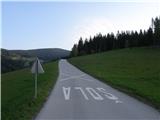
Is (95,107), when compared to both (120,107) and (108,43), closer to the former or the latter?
(120,107)

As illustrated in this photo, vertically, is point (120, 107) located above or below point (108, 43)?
below

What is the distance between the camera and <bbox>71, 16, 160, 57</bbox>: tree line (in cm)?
12647

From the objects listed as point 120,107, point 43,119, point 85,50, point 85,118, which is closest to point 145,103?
point 120,107

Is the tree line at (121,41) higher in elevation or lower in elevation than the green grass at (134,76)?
higher

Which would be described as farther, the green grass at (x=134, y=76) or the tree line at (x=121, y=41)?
the tree line at (x=121, y=41)

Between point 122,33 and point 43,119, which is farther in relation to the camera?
point 122,33

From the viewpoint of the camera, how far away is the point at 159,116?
1220 cm

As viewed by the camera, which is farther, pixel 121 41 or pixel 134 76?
pixel 121 41

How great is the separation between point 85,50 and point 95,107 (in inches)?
5738

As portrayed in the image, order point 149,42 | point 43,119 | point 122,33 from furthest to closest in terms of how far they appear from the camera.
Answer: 1. point 122,33
2. point 149,42
3. point 43,119

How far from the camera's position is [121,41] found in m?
145

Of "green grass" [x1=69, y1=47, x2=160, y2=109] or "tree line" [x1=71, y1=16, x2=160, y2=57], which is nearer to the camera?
"green grass" [x1=69, y1=47, x2=160, y2=109]

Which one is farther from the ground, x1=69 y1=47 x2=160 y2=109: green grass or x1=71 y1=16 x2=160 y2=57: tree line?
x1=71 y1=16 x2=160 y2=57: tree line

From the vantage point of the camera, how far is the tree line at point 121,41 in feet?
415
